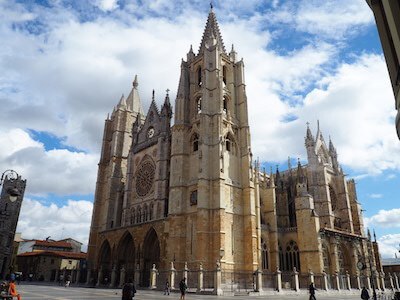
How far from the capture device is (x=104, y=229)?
40.6 metres

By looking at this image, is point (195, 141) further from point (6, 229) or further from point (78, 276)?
point (6, 229)

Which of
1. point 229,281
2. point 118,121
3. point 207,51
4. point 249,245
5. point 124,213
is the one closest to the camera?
point 229,281

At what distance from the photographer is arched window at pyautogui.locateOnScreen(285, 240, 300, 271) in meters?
34.6

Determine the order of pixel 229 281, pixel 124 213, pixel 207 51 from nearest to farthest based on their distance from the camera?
pixel 229 281 < pixel 207 51 < pixel 124 213

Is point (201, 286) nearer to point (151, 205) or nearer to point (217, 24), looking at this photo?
point (151, 205)

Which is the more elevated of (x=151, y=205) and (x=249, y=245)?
(x=151, y=205)

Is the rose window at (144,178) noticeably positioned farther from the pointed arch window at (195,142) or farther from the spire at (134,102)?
the spire at (134,102)

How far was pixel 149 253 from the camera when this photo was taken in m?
33.6

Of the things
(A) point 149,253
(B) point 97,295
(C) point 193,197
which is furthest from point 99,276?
(B) point 97,295

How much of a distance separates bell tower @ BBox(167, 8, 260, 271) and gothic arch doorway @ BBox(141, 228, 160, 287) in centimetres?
422

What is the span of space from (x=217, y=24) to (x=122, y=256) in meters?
28.9

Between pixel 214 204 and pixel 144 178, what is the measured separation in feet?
41.6

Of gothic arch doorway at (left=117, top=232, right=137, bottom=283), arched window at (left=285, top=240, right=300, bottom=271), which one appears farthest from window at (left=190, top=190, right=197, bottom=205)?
arched window at (left=285, top=240, right=300, bottom=271)

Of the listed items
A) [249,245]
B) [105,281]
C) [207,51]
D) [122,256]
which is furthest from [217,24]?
[105,281]
